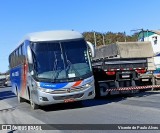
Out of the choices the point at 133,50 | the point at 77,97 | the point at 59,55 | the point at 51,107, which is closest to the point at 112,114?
the point at 77,97

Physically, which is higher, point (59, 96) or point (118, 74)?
point (118, 74)

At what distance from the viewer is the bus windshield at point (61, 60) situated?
1571 centimetres

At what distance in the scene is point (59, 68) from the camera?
52.1 ft

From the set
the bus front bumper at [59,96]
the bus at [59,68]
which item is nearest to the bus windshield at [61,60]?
the bus at [59,68]

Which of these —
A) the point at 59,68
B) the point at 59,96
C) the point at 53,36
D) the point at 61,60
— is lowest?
the point at 59,96

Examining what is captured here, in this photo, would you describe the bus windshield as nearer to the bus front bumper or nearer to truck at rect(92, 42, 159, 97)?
the bus front bumper

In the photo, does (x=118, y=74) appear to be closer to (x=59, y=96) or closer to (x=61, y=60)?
(x=61, y=60)

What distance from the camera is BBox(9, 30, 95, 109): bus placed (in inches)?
613

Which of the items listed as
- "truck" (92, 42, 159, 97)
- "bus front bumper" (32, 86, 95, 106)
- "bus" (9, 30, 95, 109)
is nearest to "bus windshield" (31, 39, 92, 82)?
"bus" (9, 30, 95, 109)

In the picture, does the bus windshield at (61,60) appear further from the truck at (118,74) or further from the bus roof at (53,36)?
the truck at (118,74)

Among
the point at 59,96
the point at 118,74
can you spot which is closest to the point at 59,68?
the point at 59,96

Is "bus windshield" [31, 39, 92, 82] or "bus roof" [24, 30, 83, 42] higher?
"bus roof" [24, 30, 83, 42]

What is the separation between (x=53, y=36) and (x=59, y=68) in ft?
5.09

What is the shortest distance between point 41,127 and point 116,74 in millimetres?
9265
